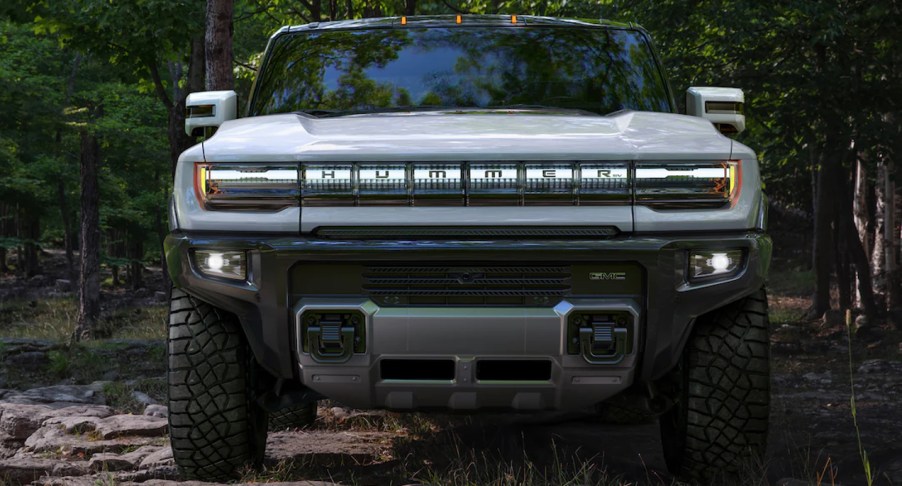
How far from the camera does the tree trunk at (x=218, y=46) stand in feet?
30.0

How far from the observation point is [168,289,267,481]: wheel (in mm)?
4363

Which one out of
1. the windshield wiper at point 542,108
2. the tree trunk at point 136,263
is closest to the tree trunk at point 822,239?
the windshield wiper at point 542,108

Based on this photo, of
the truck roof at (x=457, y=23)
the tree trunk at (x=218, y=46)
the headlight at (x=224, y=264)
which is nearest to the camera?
the headlight at (x=224, y=264)

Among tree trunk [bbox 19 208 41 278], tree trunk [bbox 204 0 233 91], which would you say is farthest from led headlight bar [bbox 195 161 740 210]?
tree trunk [bbox 19 208 41 278]

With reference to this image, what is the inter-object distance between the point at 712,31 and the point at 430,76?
1246cm

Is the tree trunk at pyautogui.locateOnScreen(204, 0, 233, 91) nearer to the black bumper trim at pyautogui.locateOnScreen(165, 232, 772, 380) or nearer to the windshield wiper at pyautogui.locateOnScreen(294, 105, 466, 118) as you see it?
the windshield wiper at pyautogui.locateOnScreen(294, 105, 466, 118)

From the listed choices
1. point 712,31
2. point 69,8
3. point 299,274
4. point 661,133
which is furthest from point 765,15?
point 299,274

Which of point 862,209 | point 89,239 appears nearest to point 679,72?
point 862,209

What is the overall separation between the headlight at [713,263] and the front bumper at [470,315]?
0.03 meters

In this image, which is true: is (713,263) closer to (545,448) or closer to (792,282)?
(545,448)

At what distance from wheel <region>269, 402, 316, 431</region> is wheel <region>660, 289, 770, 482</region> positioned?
2.74 m

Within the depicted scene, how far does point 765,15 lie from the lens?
1293 centimetres

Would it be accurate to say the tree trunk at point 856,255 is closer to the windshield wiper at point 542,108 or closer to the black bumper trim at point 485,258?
the windshield wiper at point 542,108

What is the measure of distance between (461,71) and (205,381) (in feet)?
6.66
